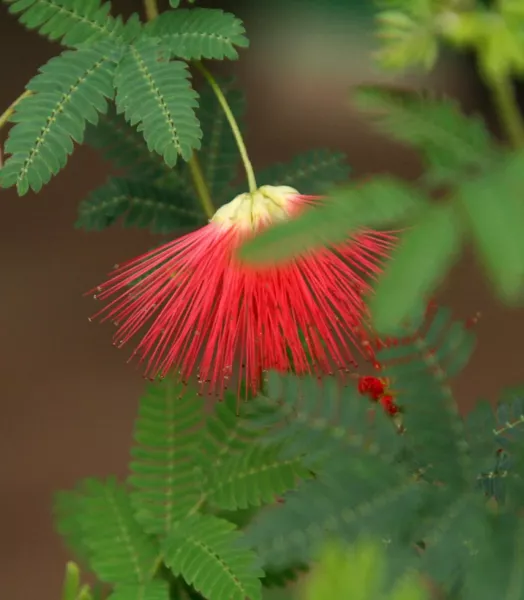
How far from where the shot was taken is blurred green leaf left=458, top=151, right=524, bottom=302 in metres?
0.21

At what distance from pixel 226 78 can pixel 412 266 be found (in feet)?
1.61

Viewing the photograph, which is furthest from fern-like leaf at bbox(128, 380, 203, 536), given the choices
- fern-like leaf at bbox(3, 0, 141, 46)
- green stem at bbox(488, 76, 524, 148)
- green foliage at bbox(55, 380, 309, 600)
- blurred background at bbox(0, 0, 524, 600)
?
blurred background at bbox(0, 0, 524, 600)

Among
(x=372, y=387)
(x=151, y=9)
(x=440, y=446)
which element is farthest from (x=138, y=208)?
(x=440, y=446)

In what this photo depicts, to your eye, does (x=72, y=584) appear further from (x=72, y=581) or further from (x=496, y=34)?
(x=496, y=34)

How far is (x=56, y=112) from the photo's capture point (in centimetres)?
51

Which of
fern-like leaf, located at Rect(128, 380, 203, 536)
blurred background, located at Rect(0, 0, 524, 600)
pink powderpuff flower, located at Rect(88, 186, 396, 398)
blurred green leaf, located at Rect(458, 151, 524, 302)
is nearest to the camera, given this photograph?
blurred green leaf, located at Rect(458, 151, 524, 302)

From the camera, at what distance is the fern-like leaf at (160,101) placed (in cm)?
49

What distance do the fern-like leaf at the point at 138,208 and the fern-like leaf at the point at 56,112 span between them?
0.14 metres

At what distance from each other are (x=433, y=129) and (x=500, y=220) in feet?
0.19

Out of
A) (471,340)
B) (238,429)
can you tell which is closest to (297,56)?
A: (238,429)

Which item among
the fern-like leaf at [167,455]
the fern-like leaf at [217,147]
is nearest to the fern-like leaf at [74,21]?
the fern-like leaf at [217,147]

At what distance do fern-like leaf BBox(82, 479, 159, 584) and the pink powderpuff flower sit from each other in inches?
5.3

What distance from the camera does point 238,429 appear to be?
596 mm

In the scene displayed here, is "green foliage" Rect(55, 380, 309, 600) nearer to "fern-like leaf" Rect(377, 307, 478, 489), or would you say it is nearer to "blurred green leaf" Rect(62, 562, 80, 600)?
"blurred green leaf" Rect(62, 562, 80, 600)
